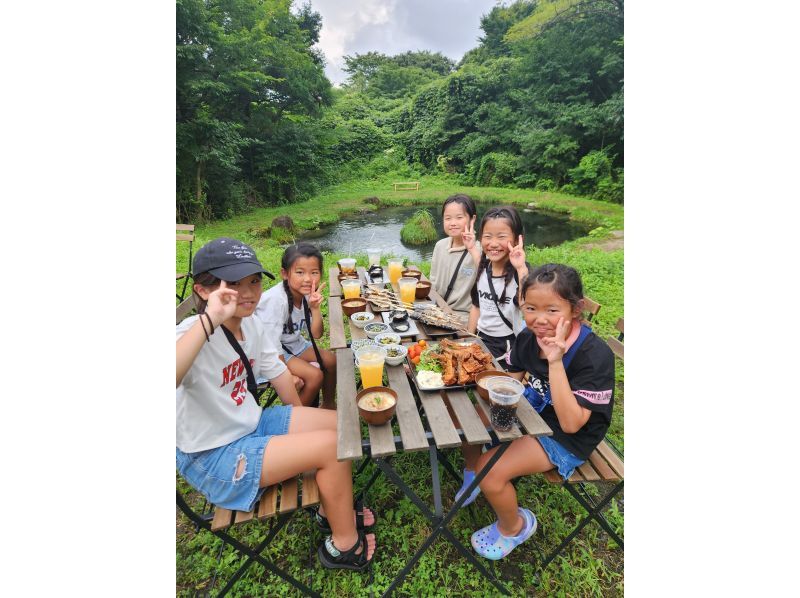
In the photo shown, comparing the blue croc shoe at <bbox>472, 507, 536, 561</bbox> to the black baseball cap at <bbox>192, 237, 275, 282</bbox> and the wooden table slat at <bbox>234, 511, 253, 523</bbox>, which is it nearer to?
the wooden table slat at <bbox>234, 511, 253, 523</bbox>

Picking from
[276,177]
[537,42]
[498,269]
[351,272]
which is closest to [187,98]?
[276,177]

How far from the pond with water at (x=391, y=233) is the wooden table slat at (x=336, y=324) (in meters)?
7.67

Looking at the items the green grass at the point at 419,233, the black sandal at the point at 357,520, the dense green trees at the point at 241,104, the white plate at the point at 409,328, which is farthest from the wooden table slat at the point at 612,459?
the dense green trees at the point at 241,104

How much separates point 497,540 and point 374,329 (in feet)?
5.41

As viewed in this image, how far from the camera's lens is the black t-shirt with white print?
2.01 metres

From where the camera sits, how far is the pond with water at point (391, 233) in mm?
12968

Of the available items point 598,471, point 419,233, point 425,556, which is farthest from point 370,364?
point 419,233

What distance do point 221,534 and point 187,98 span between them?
17.4m

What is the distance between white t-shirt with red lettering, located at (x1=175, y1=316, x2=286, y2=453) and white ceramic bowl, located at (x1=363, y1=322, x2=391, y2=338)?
3.16 feet

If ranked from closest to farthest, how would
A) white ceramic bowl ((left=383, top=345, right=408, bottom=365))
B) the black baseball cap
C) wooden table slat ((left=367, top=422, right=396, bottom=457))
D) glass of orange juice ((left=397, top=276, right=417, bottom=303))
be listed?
wooden table slat ((left=367, top=422, right=396, bottom=457)) < the black baseball cap < white ceramic bowl ((left=383, top=345, right=408, bottom=365)) < glass of orange juice ((left=397, top=276, right=417, bottom=303))

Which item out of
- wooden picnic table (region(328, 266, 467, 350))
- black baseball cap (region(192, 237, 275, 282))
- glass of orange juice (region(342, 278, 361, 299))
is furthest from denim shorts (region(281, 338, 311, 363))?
black baseball cap (region(192, 237, 275, 282))

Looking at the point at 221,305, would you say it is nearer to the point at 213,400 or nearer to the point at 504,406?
the point at 213,400

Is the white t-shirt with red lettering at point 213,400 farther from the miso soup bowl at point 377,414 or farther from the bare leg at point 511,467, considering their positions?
the bare leg at point 511,467

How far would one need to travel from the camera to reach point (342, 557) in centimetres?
230
